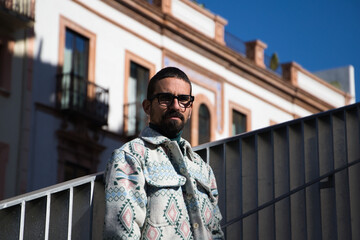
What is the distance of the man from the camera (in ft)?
15.4

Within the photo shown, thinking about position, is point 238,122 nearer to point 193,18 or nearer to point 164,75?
point 193,18

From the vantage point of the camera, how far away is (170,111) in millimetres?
5098

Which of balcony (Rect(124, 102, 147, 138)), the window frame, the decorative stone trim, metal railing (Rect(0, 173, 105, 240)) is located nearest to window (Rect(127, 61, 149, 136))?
balcony (Rect(124, 102, 147, 138))

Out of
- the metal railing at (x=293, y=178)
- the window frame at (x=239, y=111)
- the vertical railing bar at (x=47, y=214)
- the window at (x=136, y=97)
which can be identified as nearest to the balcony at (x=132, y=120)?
the window at (x=136, y=97)

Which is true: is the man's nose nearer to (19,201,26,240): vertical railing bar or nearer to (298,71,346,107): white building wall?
(19,201,26,240): vertical railing bar

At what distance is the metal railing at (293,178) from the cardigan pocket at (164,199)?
1285mm

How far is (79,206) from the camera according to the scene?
5.51 metres

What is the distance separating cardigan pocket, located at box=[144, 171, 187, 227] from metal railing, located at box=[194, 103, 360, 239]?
1.43 m

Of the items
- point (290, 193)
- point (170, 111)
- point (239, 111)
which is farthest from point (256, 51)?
point (170, 111)

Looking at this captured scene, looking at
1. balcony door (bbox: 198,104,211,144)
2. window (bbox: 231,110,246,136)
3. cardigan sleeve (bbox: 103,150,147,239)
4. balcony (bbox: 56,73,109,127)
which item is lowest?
cardigan sleeve (bbox: 103,150,147,239)

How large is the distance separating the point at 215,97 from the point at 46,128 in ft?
25.7

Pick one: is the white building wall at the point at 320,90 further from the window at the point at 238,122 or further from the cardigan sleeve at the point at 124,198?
the cardigan sleeve at the point at 124,198

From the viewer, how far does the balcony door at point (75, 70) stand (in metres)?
22.8

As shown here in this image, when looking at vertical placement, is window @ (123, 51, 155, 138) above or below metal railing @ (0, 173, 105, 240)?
above
